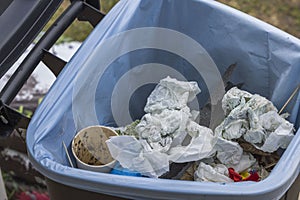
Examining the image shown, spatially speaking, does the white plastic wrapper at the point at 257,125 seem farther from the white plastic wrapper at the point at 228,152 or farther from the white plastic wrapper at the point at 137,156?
the white plastic wrapper at the point at 137,156

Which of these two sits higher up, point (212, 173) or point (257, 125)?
point (257, 125)

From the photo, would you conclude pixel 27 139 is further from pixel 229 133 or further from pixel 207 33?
pixel 207 33

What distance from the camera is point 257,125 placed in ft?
Answer: 3.44

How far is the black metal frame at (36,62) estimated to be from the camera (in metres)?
1.01

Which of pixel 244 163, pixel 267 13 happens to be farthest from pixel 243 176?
pixel 267 13

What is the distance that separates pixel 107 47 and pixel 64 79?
14 centimetres

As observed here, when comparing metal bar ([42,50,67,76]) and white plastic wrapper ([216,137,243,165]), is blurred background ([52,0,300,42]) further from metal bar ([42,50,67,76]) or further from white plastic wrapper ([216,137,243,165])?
white plastic wrapper ([216,137,243,165])

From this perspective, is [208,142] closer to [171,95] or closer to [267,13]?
[171,95]

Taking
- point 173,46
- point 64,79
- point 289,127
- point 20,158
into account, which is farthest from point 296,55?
point 20,158

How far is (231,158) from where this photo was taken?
3.45 feet

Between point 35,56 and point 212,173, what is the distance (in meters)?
0.38

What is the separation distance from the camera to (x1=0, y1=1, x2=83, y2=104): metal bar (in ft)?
3.34

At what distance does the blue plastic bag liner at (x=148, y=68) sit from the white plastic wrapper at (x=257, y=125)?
67 mm

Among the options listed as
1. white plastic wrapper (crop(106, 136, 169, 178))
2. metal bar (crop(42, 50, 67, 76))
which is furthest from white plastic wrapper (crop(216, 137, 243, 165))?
metal bar (crop(42, 50, 67, 76))
